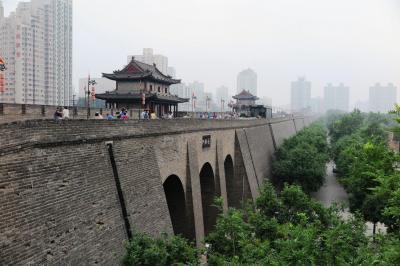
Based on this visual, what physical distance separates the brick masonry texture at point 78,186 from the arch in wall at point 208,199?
4.98 meters

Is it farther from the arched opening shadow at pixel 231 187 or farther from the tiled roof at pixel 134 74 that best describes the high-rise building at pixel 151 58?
the arched opening shadow at pixel 231 187

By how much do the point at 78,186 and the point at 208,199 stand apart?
38.8 ft

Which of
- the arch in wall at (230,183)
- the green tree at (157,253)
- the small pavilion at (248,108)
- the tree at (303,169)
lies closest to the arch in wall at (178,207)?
the green tree at (157,253)

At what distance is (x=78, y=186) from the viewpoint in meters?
8.13

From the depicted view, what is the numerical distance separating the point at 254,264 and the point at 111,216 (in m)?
3.46

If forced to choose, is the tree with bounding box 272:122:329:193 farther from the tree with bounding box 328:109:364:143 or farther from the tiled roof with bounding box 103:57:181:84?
the tree with bounding box 328:109:364:143

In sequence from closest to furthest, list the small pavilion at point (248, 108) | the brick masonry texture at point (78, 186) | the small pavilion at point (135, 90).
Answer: the brick masonry texture at point (78, 186) → the small pavilion at point (135, 90) → the small pavilion at point (248, 108)

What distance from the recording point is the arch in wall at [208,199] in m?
19.0

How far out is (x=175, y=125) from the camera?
14.0m

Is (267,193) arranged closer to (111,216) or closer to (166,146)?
(166,146)

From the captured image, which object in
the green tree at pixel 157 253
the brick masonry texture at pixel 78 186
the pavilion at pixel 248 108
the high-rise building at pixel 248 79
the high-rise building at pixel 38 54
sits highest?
the high-rise building at pixel 248 79

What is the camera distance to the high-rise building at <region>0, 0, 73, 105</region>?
4497 cm

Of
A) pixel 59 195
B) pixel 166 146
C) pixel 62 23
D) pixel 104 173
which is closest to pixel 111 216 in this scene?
pixel 104 173

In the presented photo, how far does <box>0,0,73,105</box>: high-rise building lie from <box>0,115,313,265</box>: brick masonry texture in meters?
36.1
